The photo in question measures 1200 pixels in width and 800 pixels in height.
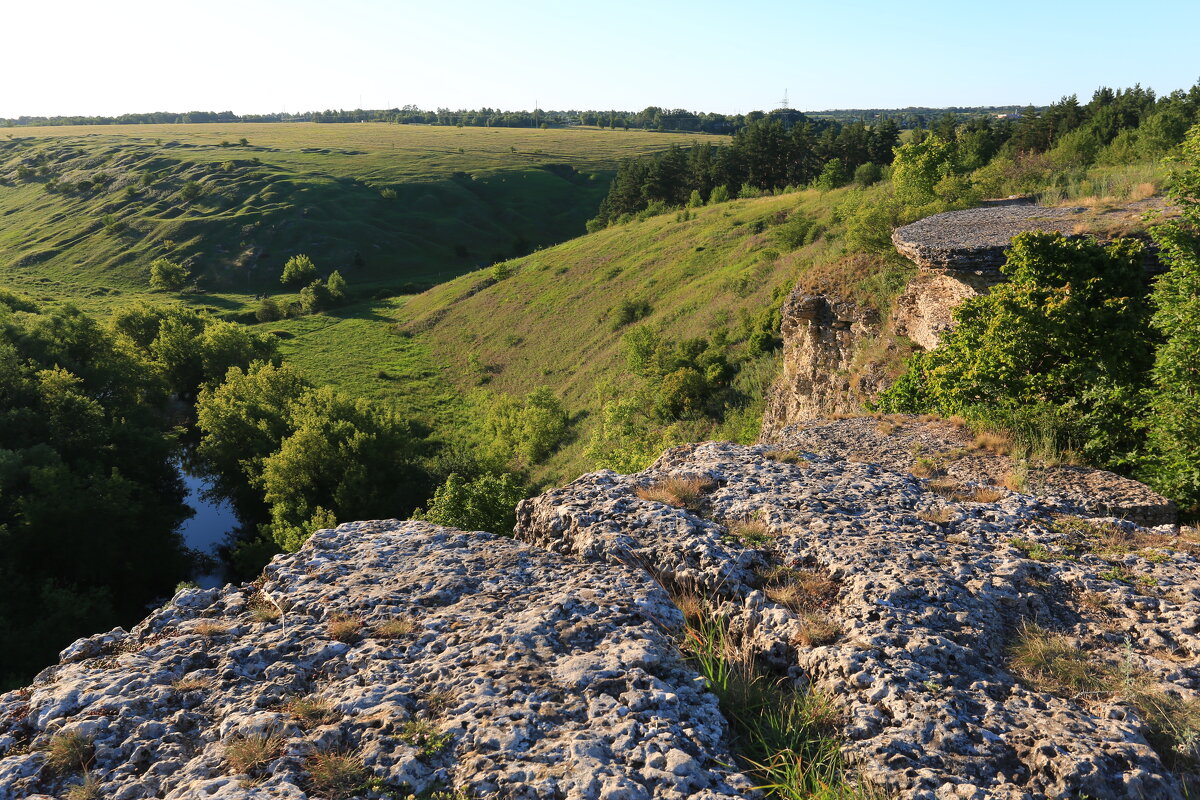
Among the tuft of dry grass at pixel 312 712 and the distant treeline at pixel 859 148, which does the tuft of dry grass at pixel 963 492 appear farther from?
the distant treeline at pixel 859 148

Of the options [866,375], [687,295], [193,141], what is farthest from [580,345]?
[193,141]

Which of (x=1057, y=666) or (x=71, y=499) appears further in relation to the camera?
(x=71, y=499)

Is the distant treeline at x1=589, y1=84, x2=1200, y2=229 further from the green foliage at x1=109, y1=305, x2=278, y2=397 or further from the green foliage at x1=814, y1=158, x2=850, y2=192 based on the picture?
the green foliage at x1=109, y1=305, x2=278, y2=397

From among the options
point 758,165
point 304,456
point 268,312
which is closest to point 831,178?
point 758,165

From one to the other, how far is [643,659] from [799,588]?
172 cm

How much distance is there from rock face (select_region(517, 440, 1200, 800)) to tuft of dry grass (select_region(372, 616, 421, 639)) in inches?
69.5

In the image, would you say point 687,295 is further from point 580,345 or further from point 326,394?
point 326,394

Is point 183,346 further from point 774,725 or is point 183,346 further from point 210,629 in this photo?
point 774,725

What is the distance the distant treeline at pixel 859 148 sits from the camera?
163 feet

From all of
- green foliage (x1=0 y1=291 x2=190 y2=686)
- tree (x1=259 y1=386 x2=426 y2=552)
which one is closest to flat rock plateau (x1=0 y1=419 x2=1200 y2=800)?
green foliage (x1=0 y1=291 x2=190 y2=686)

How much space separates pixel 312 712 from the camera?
4320mm

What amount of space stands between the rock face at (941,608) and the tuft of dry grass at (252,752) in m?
3.00

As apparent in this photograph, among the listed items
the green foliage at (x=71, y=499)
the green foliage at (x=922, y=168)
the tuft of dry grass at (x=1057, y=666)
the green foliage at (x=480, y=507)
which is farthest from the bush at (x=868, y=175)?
the tuft of dry grass at (x=1057, y=666)

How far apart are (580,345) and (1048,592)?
4751 centimetres
